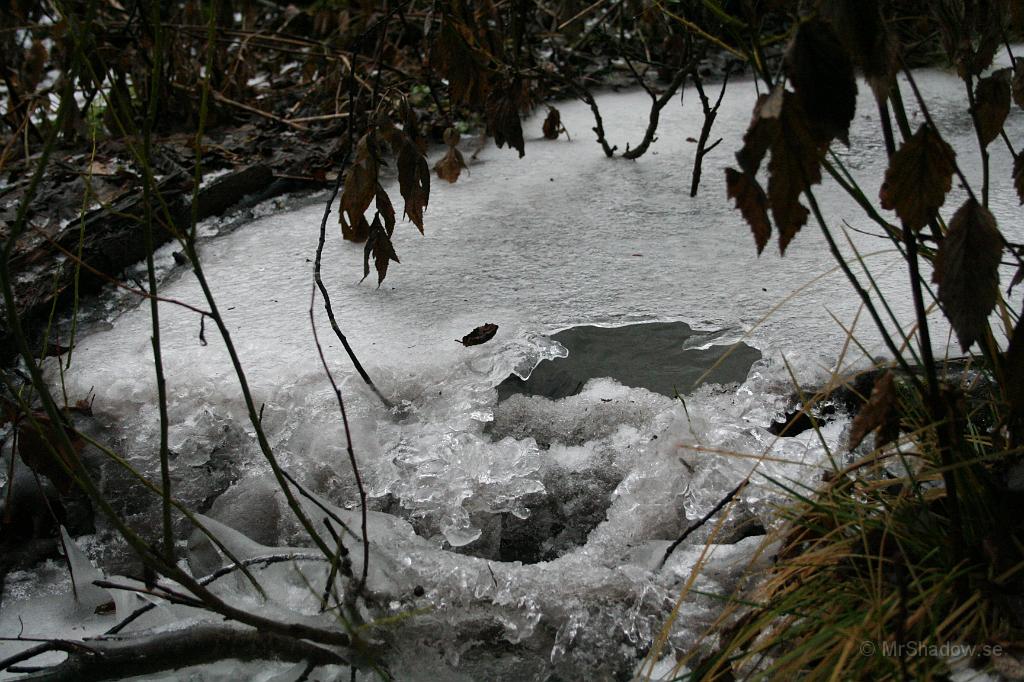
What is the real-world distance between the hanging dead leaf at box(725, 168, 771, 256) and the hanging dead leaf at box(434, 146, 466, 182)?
5.75 feet

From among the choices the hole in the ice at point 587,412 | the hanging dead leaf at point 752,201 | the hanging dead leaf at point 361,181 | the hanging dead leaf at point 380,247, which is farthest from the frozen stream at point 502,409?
the hanging dead leaf at point 752,201

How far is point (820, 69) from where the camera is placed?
2.59 feet

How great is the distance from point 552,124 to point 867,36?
2.18 metres

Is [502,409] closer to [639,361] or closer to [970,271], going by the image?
[639,361]

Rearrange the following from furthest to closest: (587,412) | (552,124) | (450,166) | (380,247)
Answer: (552,124)
(450,166)
(380,247)
(587,412)

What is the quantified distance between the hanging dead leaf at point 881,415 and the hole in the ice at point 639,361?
0.76 metres

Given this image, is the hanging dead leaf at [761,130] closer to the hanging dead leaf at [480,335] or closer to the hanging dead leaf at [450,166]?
the hanging dead leaf at [480,335]

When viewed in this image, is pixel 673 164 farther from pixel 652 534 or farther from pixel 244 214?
pixel 652 534

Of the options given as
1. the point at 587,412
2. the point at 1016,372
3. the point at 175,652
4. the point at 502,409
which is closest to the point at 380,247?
the point at 502,409

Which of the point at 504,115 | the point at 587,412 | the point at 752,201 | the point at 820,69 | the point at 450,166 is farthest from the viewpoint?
the point at 450,166

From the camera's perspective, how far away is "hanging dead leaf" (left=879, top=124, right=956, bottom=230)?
0.86 m

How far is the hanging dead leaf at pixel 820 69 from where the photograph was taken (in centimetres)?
79

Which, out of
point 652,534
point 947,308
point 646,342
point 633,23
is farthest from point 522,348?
point 633,23

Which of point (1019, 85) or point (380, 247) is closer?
point (1019, 85)
